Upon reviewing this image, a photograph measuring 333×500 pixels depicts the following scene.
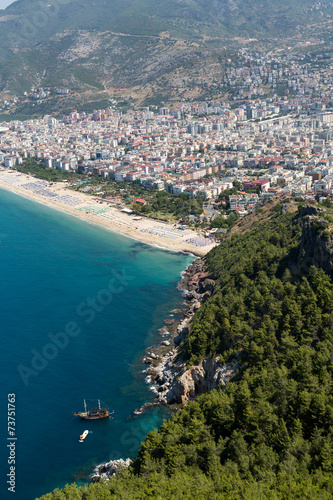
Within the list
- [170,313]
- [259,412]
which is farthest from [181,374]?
[170,313]

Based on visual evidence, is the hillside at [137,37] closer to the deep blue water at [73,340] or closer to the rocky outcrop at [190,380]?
the deep blue water at [73,340]

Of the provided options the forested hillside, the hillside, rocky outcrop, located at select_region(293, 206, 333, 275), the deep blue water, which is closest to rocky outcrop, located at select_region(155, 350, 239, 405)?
the forested hillside

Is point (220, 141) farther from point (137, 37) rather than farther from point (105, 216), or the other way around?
point (137, 37)

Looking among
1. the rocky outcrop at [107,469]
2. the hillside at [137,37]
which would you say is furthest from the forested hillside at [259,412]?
the hillside at [137,37]

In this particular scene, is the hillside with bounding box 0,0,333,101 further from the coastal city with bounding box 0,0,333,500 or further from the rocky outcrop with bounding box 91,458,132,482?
the rocky outcrop with bounding box 91,458,132,482

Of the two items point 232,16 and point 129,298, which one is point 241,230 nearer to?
point 129,298

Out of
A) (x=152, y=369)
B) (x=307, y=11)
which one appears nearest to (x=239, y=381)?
(x=152, y=369)
